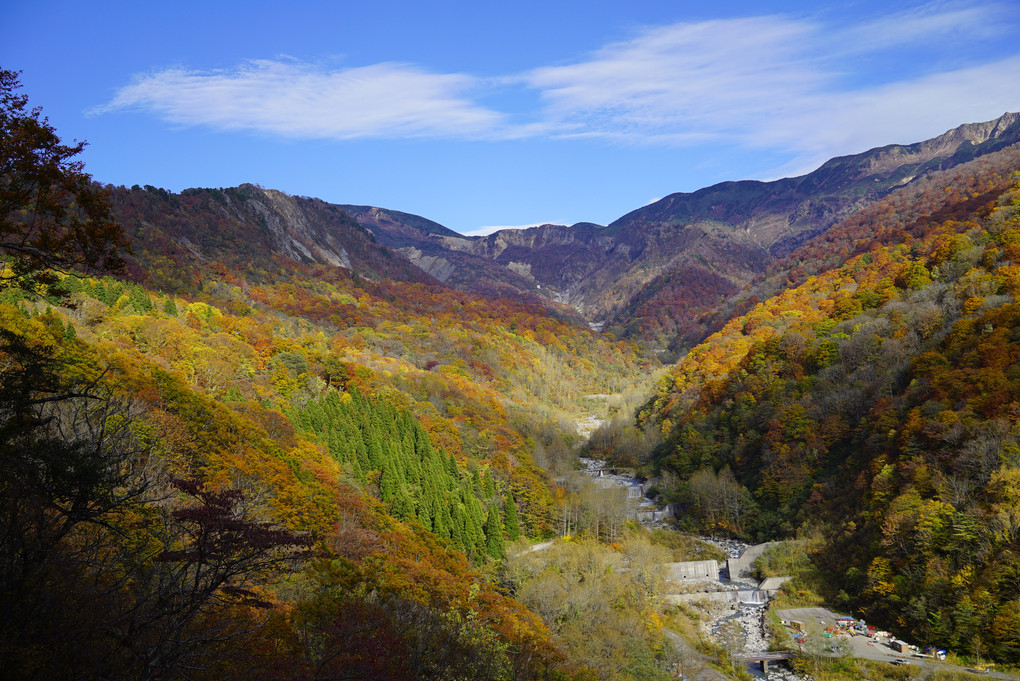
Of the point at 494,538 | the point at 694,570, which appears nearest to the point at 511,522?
the point at 494,538

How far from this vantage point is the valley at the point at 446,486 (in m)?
11.4

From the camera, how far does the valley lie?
37.3 feet

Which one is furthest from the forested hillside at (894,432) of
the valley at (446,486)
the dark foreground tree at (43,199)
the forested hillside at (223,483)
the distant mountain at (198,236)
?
the distant mountain at (198,236)

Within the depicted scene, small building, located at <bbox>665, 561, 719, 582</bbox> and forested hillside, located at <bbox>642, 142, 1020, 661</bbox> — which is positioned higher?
forested hillside, located at <bbox>642, 142, 1020, 661</bbox>

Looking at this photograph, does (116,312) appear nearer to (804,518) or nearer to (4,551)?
(4,551)

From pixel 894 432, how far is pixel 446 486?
1592 inches

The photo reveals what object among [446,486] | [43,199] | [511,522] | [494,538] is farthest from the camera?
[511,522]

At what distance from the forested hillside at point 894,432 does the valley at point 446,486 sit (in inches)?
10.6

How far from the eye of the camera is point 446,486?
5334 centimetres

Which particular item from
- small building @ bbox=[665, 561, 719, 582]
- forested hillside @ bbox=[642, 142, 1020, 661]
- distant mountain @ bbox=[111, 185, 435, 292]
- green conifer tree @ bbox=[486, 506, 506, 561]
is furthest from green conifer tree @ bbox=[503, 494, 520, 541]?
distant mountain @ bbox=[111, 185, 435, 292]

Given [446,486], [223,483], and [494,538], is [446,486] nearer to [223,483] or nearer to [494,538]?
[494,538]

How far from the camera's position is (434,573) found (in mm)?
34812

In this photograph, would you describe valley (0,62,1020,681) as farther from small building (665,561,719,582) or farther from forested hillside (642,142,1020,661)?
small building (665,561,719,582)

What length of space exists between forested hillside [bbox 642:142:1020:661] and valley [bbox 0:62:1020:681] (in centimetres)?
A: 27
